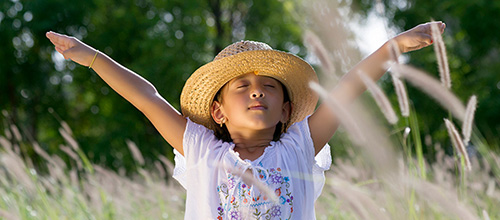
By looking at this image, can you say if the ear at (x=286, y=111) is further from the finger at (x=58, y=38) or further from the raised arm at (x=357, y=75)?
the finger at (x=58, y=38)

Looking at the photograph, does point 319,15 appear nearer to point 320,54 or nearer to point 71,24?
point 320,54

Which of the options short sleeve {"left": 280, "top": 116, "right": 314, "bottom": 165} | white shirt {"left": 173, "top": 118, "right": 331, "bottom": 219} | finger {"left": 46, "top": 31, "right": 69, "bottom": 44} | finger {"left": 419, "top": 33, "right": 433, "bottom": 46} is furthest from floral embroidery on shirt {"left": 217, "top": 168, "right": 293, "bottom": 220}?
finger {"left": 46, "top": 31, "right": 69, "bottom": 44}

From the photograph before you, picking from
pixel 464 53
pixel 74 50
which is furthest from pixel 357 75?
pixel 464 53

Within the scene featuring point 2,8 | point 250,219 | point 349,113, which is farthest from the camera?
point 2,8

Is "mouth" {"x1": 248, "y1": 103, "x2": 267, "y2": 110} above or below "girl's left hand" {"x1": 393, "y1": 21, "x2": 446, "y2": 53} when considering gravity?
below

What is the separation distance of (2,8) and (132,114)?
4.17 meters

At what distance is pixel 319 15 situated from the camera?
1.44m

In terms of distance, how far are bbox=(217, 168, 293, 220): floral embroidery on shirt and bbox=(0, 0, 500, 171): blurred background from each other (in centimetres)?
1137

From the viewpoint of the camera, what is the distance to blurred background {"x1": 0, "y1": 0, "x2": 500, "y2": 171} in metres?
13.5

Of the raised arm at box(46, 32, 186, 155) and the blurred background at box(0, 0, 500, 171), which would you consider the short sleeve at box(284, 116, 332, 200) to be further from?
the blurred background at box(0, 0, 500, 171)

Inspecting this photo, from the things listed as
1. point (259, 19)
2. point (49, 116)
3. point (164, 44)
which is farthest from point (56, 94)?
point (259, 19)

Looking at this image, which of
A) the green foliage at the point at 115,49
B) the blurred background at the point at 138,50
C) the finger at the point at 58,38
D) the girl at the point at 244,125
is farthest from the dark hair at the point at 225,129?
the green foliage at the point at 115,49

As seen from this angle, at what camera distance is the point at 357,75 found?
2104mm

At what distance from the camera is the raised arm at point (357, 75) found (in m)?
1.95
